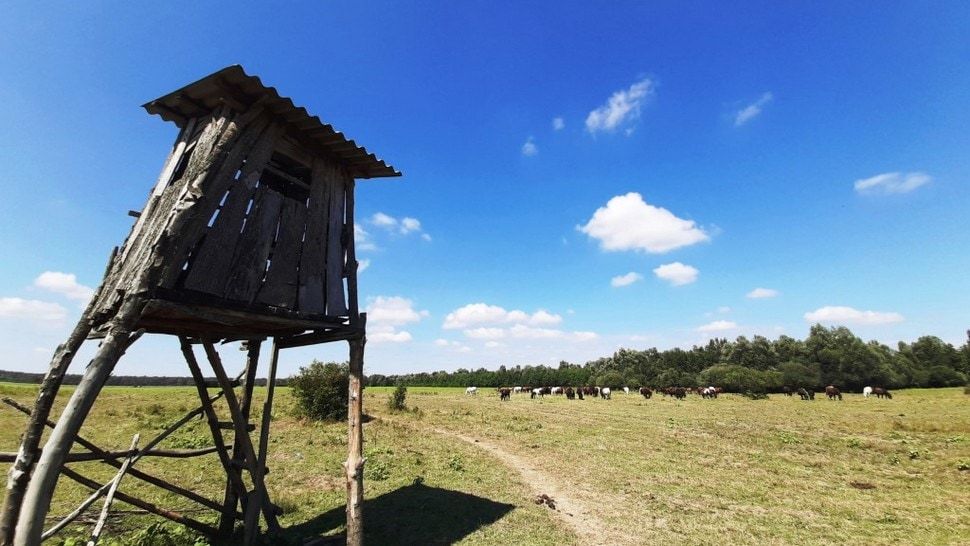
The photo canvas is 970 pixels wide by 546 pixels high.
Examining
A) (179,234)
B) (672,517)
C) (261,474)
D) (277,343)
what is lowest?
(672,517)

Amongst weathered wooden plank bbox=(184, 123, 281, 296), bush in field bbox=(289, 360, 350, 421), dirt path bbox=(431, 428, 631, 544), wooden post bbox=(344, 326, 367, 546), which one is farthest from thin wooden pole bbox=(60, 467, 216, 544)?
bush in field bbox=(289, 360, 350, 421)

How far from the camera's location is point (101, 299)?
6402 millimetres

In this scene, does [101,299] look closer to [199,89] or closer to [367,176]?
[199,89]

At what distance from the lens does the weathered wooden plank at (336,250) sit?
9016 mm

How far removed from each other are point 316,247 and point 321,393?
67.7 ft

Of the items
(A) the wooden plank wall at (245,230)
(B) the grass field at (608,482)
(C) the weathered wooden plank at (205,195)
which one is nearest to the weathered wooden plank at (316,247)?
(A) the wooden plank wall at (245,230)

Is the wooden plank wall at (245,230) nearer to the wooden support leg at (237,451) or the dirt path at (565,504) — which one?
the wooden support leg at (237,451)

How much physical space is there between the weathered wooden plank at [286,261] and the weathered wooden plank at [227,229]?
83 cm

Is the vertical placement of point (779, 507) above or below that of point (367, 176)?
below

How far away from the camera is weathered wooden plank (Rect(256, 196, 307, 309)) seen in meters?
7.73

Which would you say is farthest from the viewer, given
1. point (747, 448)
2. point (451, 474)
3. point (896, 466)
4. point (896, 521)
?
point (747, 448)

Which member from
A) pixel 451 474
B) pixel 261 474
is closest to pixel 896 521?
pixel 451 474

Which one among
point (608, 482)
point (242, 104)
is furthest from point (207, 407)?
point (608, 482)

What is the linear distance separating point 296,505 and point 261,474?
2.97m
